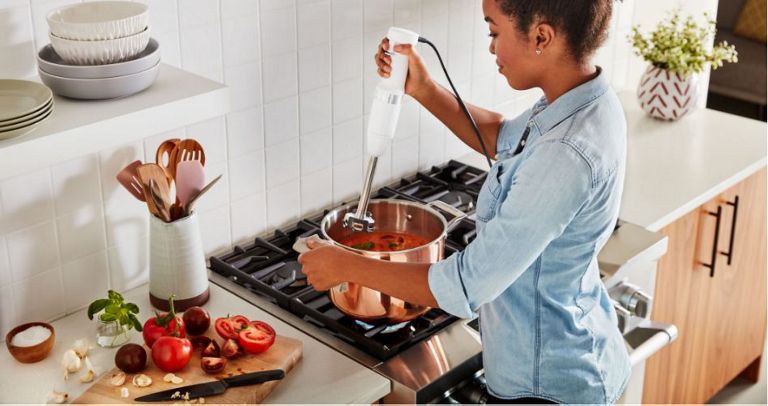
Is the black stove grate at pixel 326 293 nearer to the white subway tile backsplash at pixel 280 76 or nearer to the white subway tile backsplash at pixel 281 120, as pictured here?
the white subway tile backsplash at pixel 281 120

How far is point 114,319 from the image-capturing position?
172cm

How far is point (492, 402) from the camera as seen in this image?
5.86 feet

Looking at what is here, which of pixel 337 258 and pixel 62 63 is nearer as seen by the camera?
pixel 62 63

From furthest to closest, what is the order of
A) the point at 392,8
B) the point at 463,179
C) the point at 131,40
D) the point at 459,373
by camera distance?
the point at 463,179
the point at 392,8
the point at 459,373
the point at 131,40

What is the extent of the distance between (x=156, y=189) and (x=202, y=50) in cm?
31

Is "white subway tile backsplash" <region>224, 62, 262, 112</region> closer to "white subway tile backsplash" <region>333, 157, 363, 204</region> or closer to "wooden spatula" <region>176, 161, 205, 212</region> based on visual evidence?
"wooden spatula" <region>176, 161, 205, 212</region>

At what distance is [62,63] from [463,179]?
1.25 meters

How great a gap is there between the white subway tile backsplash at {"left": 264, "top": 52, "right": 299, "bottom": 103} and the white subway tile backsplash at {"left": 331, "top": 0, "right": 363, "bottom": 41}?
131 millimetres

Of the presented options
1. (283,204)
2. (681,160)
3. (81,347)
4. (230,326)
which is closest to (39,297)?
(81,347)

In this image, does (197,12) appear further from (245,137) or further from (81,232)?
(81,232)

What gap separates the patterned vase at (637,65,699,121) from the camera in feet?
9.08

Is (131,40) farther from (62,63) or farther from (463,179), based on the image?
(463,179)

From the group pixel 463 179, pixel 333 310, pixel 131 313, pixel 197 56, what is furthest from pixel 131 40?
pixel 463 179

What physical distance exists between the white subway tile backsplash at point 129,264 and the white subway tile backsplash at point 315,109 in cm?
46
